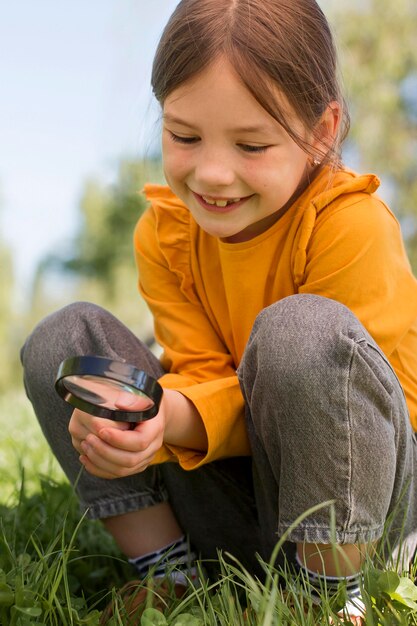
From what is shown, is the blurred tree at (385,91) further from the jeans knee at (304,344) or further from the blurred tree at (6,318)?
the jeans knee at (304,344)

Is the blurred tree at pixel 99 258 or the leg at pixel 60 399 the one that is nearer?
the leg at pixel 60 399

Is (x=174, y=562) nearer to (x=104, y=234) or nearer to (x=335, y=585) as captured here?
(x=335, y=585)

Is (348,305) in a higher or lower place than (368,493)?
higher

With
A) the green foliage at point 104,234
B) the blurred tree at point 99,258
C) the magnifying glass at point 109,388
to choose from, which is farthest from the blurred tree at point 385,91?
the green foliage at point 104,234

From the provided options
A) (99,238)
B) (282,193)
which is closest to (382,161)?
(282,193)

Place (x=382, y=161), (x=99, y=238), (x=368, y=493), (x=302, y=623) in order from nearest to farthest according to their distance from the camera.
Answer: (x=302, y=623) → (x=368, y=493) → (x=382, y=161) → (x=99, y=238)

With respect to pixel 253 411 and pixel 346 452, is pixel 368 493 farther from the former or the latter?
pixel 253 411

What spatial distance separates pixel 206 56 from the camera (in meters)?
1.57

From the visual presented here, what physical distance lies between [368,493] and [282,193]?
578 mm

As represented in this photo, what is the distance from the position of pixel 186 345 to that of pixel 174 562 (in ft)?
1.46

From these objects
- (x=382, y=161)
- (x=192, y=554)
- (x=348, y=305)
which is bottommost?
(x=382, y=161)

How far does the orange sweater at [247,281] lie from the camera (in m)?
1.60

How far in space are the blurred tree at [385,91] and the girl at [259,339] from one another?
13122mm

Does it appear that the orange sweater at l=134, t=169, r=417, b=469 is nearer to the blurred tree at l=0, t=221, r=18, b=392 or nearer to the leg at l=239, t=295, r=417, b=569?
the leg at l=239, t=295, r=417, b=569
